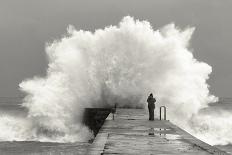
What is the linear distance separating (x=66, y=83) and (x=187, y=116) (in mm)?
9019

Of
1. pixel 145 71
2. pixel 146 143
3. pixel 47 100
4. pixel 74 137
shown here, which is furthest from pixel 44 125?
pixel 146 143

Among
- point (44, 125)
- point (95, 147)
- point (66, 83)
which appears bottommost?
point (95, 147)

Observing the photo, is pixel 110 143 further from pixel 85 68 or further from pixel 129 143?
pixel 85 68

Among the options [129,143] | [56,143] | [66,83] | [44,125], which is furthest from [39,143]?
[129,143]

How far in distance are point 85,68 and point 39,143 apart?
767cm

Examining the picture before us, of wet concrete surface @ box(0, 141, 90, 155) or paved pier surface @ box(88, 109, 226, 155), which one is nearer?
paved pier surface @ box(88, 109, 226, 155)

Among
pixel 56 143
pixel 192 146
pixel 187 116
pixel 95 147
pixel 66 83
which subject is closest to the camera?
pixel 95 147

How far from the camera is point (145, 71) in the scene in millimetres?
34000

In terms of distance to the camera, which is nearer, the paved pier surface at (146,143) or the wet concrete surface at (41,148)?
the paved pier surface at (146,143)

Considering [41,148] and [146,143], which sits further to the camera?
[41,148]

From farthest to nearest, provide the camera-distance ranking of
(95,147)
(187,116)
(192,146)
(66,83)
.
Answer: (66,83)
(187,116)
(192,146)
(95,147)

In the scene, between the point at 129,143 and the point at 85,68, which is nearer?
the point at 129,143

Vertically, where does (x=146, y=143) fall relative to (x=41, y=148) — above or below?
below

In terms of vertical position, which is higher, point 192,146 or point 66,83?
point 66,83
